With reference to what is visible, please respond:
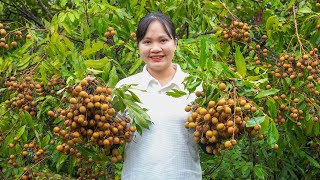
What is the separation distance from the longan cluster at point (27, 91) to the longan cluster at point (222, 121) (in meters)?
0.95

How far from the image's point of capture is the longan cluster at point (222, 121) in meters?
1.58

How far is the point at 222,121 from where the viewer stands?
1611 mm

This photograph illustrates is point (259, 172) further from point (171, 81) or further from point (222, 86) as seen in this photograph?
point (222, 86)

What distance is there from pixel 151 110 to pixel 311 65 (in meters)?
0.94

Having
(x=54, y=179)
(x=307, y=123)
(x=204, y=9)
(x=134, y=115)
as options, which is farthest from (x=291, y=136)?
(x=54, y=179)

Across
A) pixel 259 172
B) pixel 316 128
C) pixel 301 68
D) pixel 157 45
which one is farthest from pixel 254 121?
pixel 259 172

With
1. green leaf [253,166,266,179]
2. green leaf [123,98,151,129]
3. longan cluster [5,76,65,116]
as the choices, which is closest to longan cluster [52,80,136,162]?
green leaf [123,98,151,129]

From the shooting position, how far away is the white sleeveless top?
180cm

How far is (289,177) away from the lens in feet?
12.2

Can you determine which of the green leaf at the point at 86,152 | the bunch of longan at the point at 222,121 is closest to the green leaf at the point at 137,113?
the bunch of longan at the point at 222,121

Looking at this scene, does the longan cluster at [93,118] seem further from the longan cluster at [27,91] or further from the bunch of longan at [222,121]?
the longan cluster at [27,91]

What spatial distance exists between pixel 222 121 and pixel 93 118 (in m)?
0.44

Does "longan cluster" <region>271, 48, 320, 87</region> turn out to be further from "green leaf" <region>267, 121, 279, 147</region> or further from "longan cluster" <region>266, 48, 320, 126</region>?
"green leaf" <region>267, 121, 279, 147</region>

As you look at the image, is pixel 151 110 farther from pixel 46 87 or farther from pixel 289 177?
pixel 289 177
